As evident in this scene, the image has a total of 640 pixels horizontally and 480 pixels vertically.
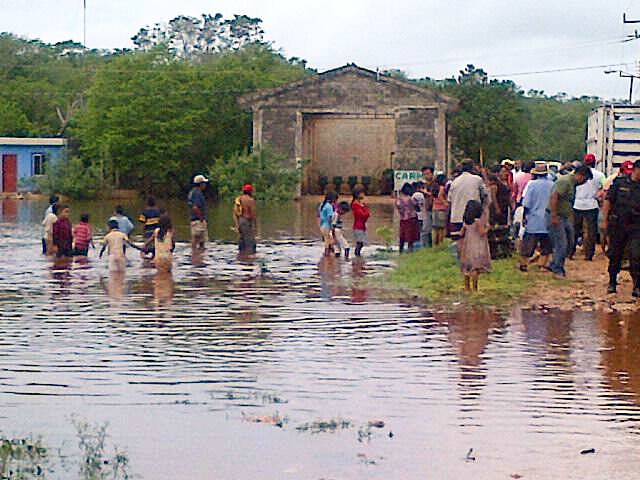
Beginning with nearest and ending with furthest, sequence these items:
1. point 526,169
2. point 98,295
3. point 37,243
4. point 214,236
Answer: point 98,295
point 526,169
point 37,243
point 214,236

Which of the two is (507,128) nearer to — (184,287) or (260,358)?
(184,287)

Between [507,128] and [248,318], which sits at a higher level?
[507,128]

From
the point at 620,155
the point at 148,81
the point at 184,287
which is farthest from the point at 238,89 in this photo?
the point at 184,287

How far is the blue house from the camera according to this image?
6054 cm

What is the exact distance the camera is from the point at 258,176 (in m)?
50.2

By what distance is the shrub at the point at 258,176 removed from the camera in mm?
50062

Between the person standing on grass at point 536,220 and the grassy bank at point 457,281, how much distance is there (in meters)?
Answer: 0.32

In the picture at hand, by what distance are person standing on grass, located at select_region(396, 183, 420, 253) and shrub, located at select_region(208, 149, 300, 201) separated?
27.8m

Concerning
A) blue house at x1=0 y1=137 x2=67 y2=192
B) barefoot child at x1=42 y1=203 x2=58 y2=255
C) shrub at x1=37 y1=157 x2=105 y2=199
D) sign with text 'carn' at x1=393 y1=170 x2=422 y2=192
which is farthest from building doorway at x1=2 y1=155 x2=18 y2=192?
barefoot child at x1=42 y1=203 x2=58 y2=255

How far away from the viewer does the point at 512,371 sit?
1029 cm

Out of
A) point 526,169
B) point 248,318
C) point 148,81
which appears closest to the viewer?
point 248,318

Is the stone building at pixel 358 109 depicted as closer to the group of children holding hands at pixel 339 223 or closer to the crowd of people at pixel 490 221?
the crowd of people at pixel 490 221

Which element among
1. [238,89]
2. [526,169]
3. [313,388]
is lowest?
[313,388]

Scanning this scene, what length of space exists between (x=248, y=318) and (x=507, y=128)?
47.8 m
